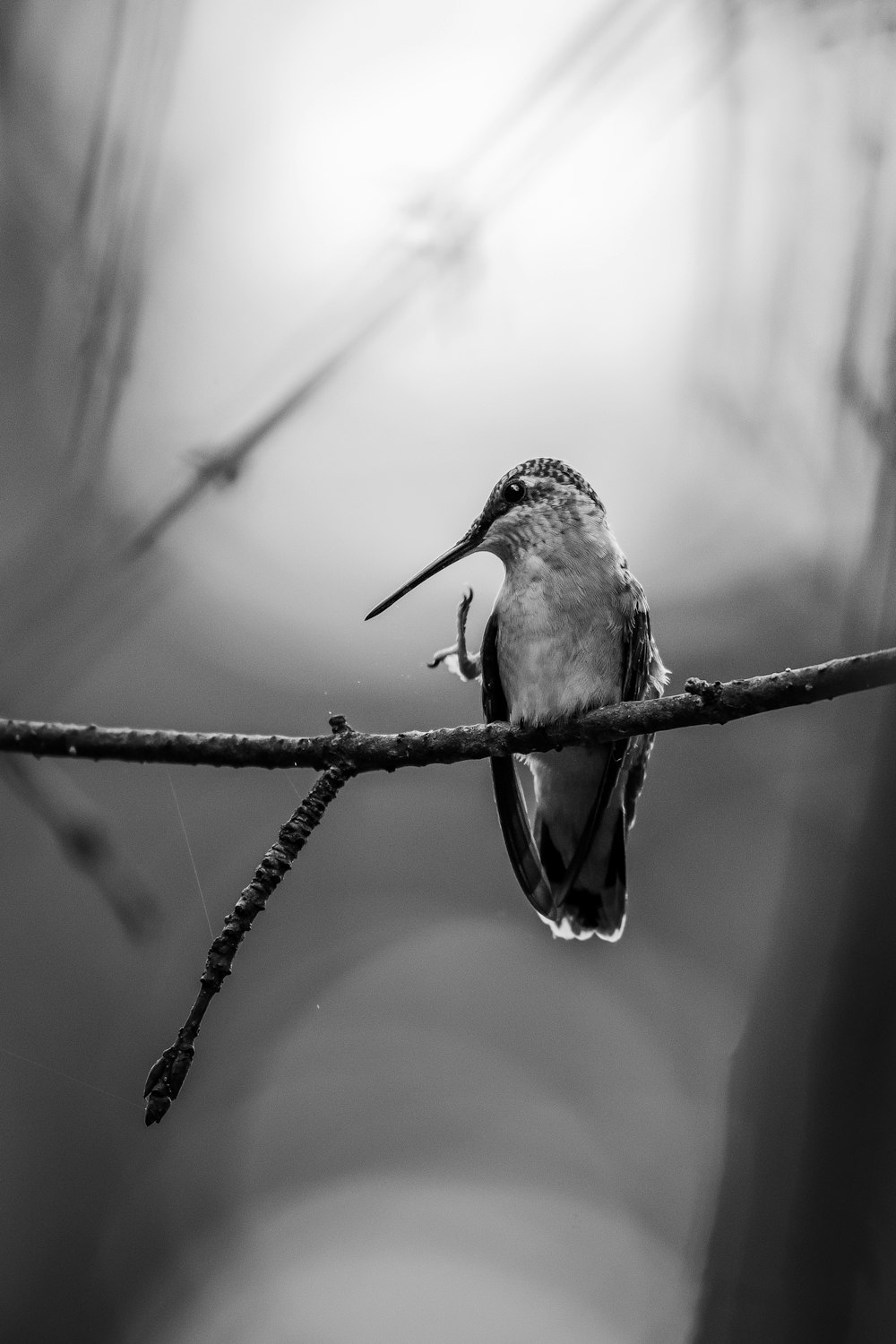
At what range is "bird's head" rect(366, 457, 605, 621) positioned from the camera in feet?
9.64

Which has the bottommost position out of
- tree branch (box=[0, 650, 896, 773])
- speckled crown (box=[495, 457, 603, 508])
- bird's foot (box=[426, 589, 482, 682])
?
tree branch (box=[0, 650, 896, 773])

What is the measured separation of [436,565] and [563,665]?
0.49 m

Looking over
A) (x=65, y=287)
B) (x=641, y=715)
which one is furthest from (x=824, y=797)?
(x=65, y=287)

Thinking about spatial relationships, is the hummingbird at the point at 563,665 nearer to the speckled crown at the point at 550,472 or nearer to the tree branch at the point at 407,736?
the speckled crown at the point at 550,472

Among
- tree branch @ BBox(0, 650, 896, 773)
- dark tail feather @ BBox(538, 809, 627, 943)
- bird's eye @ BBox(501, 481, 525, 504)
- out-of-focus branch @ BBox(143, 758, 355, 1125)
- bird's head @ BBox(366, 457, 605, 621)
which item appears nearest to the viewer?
out-of-focus branch @ BBox(143, 758, 355, 1125)

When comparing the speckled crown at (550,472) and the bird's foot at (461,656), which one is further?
the speckled crown at (550,472)

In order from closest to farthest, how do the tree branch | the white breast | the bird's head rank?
the tree branch
the white breast
the bird's head

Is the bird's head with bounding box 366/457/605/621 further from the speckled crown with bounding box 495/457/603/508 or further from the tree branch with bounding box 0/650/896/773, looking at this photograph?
the tree branch with bounding box 0/650/896/773

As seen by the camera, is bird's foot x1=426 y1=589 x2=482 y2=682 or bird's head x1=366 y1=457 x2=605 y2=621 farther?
bird's head x1=366 y1=457 x2=605 y2=621

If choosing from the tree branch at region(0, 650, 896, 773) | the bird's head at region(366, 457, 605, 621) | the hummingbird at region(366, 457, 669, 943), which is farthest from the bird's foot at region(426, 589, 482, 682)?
the tree branch at region(0, 650, 896, 773)

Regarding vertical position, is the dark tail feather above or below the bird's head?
below

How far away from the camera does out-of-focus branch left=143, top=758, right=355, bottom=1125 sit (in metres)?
1.45

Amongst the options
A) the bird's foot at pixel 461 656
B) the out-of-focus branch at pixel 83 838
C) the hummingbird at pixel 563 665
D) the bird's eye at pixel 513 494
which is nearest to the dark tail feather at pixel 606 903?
the hummingbird at pixel 563 665

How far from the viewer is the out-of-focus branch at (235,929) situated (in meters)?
1.45
